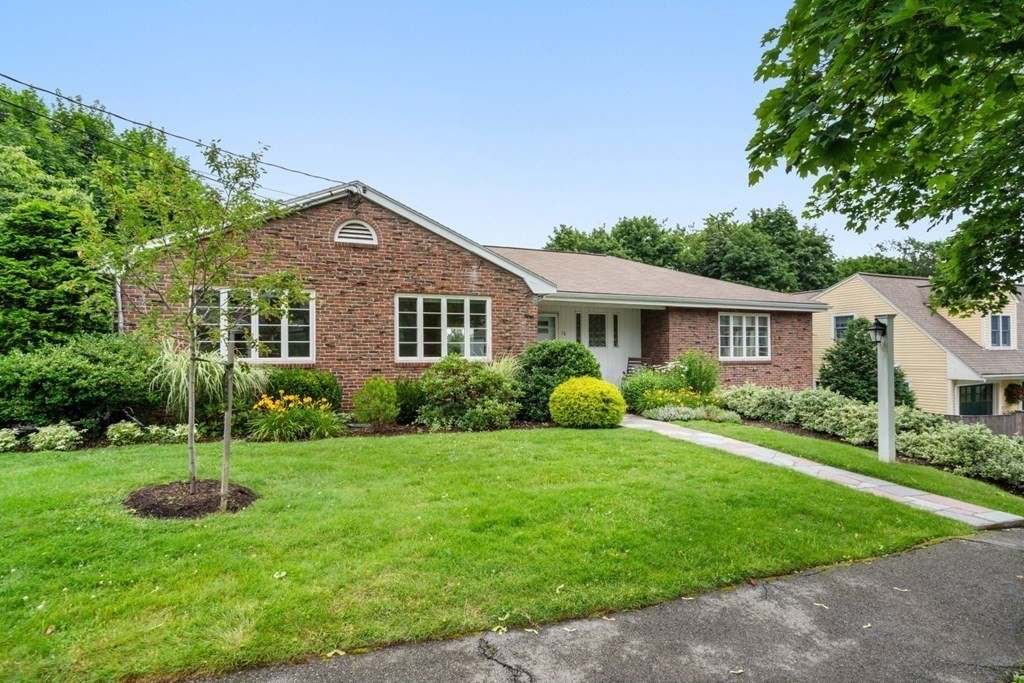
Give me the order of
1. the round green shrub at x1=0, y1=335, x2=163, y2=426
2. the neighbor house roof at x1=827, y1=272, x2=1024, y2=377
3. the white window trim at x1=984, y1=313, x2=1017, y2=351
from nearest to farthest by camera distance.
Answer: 1. the round green shrub at x1=0, y1=335, x2=163, y2=426
2. the neighbor house roof at x1=827, y1=272, x2=1024, y2=377
3. the white window trim at x1=984, y1=313, x2=1017, y2=351

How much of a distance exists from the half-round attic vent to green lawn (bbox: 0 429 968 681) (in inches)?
223

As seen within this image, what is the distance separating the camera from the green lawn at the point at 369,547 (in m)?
2.85

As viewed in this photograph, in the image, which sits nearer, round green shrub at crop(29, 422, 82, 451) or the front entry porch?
round green shrub at crop(29, 422, 82, 451)

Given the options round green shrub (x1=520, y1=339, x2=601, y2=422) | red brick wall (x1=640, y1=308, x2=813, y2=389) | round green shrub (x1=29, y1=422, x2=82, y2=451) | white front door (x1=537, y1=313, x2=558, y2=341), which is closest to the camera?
round green shrub (x1=29, y1=422, x2=82, y2=451)

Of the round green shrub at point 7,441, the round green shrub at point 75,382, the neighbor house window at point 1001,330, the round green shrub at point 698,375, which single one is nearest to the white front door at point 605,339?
the round green shrub at point 698,375

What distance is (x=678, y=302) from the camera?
1446cm

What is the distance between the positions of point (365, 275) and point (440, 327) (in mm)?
1988

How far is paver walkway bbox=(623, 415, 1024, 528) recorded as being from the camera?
5508mm

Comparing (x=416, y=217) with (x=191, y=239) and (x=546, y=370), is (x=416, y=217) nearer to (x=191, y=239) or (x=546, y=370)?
(x=546, y=370)

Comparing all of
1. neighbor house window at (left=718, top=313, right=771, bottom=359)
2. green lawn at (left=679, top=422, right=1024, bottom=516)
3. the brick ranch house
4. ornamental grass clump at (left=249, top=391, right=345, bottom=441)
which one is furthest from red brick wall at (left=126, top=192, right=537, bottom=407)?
neighbor house window at (left=718, top=313, right=771, bottom=359)

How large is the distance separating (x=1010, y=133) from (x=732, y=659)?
21.3 feet

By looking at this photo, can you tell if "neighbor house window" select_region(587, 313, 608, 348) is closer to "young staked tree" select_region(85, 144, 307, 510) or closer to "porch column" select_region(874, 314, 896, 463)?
"porch column" select_region(874, 314, 896, 463)

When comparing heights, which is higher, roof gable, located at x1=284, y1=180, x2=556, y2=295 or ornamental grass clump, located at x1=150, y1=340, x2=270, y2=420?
roof gable, located at x1=284, y1=180, x2=556, y2=295

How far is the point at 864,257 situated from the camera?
39438 mm
